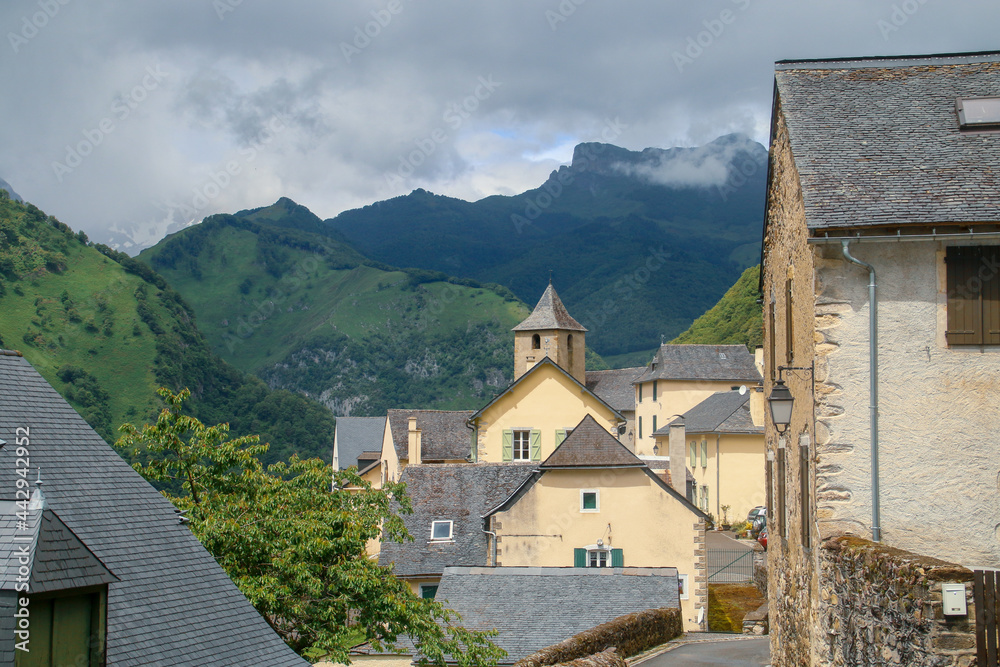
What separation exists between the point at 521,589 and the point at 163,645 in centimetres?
1306

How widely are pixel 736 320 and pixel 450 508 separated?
48163 mm

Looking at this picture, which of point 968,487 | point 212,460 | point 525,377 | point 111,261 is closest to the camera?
point 968,487

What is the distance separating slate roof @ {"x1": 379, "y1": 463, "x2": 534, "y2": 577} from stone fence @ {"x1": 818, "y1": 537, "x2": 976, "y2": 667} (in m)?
21.1

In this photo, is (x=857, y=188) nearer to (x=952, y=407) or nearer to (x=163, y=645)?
(x=952, y=407)

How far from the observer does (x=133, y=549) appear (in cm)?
1038

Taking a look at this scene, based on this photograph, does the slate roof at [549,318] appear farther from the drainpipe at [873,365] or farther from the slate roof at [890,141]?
the drainpipe at [873,365]

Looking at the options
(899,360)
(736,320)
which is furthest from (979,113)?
(736,320)

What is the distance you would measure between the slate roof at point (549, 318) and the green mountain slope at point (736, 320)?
22.0m

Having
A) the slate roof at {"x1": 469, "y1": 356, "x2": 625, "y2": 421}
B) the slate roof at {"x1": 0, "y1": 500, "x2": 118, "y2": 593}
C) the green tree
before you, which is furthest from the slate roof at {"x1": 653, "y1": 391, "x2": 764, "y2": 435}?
the slate roof at {"x1": 0, "y1": 500, "x2": 118, "y2": 593}

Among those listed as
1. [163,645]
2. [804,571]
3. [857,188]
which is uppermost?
[857,188]

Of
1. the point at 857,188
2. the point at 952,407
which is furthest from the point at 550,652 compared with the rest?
the point at 857,188

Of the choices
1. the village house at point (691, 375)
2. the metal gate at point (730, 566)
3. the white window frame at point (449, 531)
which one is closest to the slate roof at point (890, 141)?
the white window frame at point (449, 531)

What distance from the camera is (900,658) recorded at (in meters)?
7.84

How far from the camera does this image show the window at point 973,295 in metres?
9.41
